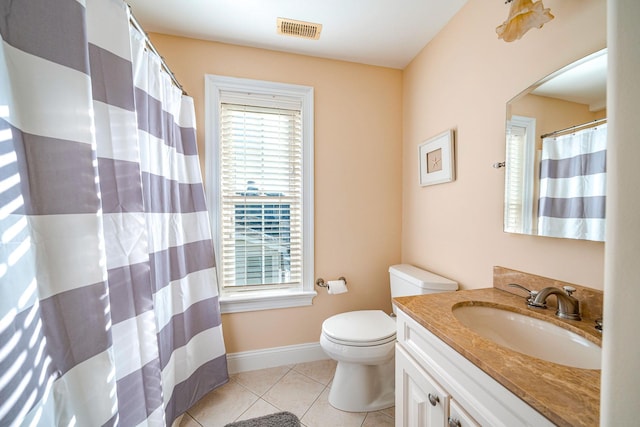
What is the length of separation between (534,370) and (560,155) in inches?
30.2

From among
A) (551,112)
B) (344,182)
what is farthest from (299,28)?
(551,112)

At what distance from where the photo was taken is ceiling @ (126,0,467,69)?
1.38m

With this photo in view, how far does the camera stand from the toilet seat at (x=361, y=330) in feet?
4.37

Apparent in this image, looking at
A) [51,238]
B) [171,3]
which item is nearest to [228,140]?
[171,3]

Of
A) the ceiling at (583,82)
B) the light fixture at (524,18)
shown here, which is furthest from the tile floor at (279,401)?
the light fixture at (524,18)

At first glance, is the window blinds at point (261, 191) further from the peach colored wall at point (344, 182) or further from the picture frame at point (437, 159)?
the picture frame at point (437, 159)

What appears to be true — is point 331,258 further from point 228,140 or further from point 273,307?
point 228,140

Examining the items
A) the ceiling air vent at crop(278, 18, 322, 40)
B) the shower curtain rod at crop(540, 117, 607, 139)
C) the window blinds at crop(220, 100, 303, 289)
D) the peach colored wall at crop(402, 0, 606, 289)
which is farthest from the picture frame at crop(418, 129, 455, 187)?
the ceiling air vent at crop(278, 18, 322, 40)

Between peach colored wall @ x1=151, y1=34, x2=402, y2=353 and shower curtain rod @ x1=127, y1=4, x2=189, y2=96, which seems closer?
shower curtain rod @ x1=127, y1=4, x2=189, y2=96

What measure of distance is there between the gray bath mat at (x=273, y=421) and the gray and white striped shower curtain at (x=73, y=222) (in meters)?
0.53

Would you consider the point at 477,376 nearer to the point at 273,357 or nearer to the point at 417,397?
the point at 417,397

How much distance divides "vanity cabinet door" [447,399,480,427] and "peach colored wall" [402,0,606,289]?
0.63 m

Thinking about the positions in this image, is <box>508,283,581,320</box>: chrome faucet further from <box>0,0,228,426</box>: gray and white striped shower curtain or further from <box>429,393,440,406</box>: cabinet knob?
<box>0,0,228,426</box>: gray and white striped shower curtain

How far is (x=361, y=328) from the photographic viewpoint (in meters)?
1.43
